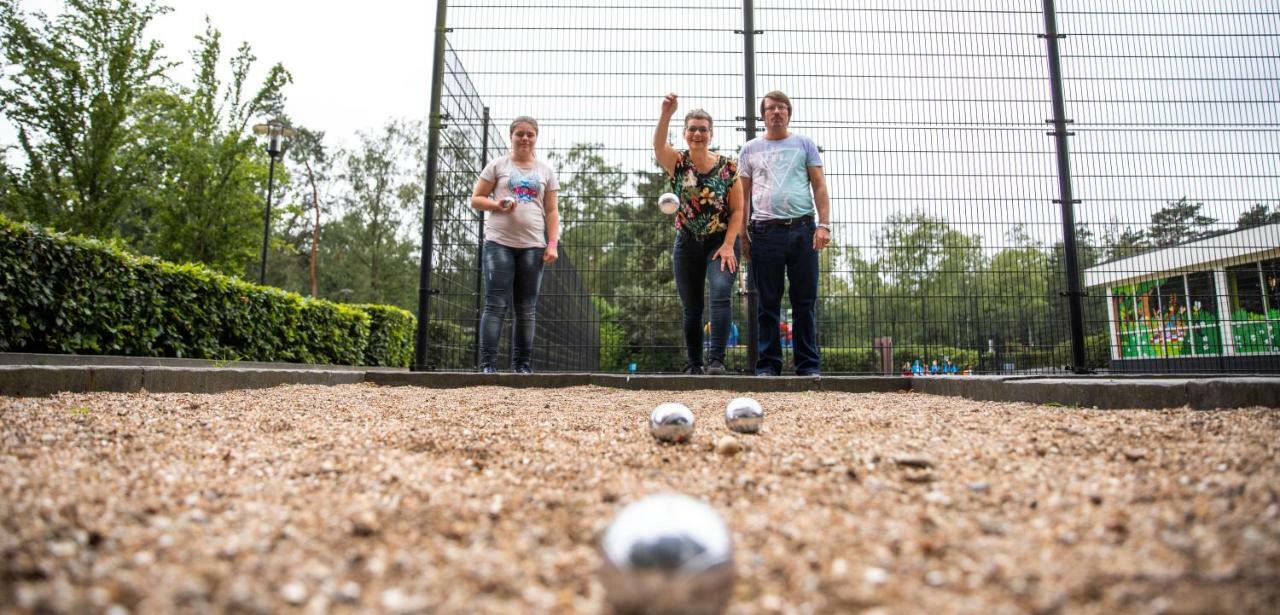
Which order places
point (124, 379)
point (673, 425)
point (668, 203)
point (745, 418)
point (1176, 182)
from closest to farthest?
point (673, 425) < point (745, 418) < point (124, 379) < point (668, 203) < point (1176, 182)

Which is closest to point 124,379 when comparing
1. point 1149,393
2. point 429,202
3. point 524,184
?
point 524,184

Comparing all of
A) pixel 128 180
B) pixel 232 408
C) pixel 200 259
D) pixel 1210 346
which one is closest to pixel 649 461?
pixel 232 408

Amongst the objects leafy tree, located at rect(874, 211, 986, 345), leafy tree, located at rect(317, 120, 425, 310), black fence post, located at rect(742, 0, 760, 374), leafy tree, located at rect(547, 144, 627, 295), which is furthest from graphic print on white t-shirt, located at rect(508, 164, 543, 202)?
leafy tree, located at rect(317, 120, 425, 310)

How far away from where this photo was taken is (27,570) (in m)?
0.88

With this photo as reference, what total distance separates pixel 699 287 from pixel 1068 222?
3.12 meters

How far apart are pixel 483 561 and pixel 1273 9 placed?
792 cm

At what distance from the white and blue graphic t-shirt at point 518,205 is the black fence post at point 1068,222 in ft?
13.4

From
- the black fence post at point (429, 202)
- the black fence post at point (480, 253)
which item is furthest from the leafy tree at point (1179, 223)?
the black fence post at point (429, 202)

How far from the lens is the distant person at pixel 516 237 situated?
444 centimetres

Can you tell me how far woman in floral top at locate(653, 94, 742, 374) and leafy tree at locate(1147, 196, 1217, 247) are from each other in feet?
11.9

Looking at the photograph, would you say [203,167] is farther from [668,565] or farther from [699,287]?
[668,565]

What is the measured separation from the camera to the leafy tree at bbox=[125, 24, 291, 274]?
401 inches

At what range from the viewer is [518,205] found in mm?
4488

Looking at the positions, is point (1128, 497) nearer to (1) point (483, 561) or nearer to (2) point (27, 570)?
(1) point (483, 561)
